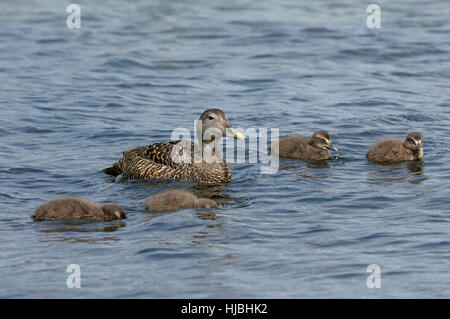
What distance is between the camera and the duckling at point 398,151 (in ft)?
38.2

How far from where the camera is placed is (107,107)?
15172 millimetres

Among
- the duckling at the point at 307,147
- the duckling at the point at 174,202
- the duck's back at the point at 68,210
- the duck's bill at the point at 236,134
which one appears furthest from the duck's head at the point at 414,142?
the duck's back at the point at 68,210

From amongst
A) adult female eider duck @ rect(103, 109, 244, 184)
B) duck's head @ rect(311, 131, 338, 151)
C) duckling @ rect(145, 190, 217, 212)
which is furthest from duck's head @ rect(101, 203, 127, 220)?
duck's head @ rect(311, 131, 338, 151)

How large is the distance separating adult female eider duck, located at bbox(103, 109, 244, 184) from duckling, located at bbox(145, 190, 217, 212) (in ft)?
4.49

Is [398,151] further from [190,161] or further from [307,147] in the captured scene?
[190,161]

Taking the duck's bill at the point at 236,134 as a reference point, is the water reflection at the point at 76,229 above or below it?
below

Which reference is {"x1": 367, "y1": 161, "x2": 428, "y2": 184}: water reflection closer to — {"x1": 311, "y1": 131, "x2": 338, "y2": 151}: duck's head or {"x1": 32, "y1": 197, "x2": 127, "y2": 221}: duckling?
{"x1": 311, "y1": 131, "x2": 338, "y2": 151}: duck's head

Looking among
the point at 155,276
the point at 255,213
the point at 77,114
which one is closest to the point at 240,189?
the point at 255,213

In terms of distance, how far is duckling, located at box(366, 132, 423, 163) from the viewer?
1164 centimetres

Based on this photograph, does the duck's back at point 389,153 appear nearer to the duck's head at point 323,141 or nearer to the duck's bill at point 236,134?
the duck's head at point 323,141

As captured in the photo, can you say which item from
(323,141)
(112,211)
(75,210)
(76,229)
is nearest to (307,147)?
(323,141)

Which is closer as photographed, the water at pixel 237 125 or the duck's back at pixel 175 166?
the water at pixel 237 125

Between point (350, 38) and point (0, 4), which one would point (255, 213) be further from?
point (0, 4)

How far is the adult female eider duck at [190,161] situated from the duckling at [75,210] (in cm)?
190
